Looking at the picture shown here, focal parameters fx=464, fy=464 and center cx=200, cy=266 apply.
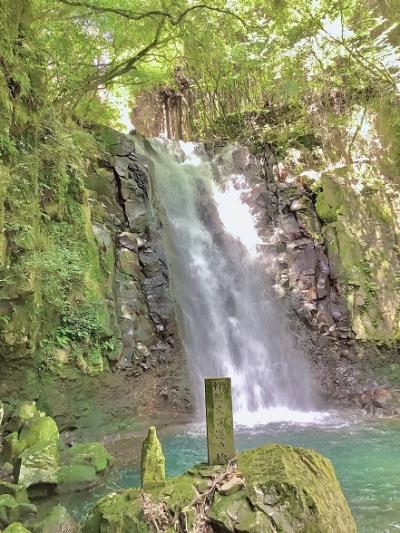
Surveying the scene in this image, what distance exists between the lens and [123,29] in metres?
10.4

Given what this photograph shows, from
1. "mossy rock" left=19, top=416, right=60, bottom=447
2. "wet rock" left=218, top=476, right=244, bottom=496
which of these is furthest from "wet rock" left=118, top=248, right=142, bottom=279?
"wet rock" left=218, top=476, right=244, bottom=496

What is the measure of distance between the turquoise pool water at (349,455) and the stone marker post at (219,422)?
5.54ft

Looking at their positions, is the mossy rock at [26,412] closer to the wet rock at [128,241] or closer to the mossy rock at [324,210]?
the wet rock at [128,241]

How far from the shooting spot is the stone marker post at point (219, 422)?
384 centimetres

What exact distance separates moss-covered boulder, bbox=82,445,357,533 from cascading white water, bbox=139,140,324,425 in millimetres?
5268

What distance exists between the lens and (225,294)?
11477 mm

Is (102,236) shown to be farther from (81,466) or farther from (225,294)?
(81,466)

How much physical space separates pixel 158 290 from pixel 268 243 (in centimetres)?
427

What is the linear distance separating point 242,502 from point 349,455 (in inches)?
162

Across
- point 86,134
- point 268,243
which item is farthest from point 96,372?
point 268,243

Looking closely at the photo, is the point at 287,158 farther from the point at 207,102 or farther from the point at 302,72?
the point at 207,102

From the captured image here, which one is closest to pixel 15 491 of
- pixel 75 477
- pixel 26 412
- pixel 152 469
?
pixel 75 477

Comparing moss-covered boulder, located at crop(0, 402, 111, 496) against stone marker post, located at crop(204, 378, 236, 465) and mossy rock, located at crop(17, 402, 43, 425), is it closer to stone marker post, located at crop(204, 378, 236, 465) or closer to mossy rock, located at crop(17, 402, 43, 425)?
mossy rock, located at crop(17, 402, 43, 425)

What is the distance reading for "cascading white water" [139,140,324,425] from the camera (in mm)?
10039
